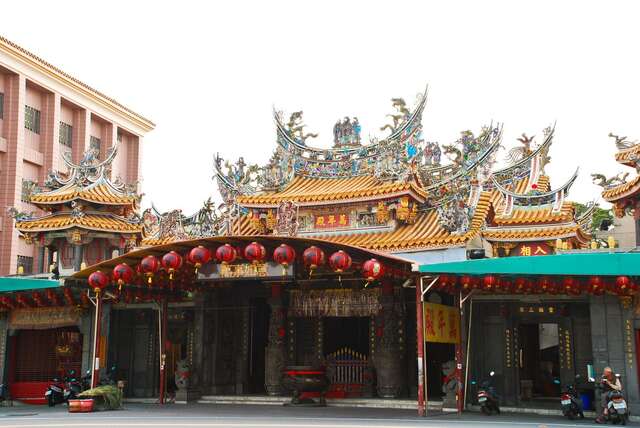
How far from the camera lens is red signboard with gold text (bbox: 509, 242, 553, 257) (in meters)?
24.9

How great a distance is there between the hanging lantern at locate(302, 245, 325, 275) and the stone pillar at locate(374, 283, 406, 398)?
497 cm

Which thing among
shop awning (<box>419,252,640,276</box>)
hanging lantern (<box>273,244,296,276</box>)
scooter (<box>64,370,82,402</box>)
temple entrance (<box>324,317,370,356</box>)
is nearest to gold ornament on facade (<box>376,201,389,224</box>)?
temple entrance (<box>324,317,370,356</box>)

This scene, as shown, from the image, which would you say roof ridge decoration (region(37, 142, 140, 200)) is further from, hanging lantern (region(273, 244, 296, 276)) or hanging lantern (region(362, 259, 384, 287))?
hanging lantern (region(362, 259, 384, 287))

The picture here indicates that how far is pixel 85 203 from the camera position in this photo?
88.2 feet

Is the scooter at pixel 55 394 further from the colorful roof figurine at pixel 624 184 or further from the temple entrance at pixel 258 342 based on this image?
the colorful roof figurine at pixel 624 184

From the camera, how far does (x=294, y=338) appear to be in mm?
23016

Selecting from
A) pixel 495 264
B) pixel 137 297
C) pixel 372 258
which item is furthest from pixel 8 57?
pixel 495 264

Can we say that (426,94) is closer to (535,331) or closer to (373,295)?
(373,295)

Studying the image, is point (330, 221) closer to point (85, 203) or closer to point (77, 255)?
point (85, 203)

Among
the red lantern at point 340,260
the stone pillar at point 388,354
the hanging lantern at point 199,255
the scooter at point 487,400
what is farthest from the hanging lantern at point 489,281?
the hanging lantern at point 199,255

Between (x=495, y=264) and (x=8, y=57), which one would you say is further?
(x=8, y=57)

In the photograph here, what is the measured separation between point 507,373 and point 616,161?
7.65 meters

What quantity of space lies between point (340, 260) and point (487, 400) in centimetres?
472

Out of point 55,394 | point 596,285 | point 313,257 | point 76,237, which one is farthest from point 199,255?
point 76,237
